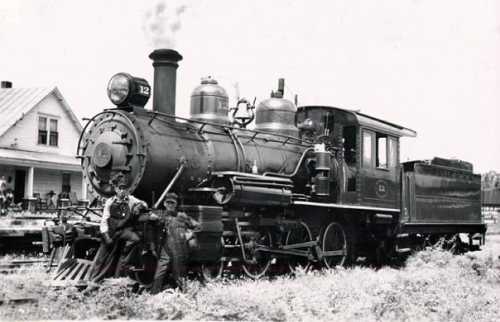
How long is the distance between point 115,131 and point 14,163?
16.4 m

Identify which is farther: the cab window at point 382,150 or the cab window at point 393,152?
the cab window at point 393,152

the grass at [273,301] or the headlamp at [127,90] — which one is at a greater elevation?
the headlamp at [127,90]

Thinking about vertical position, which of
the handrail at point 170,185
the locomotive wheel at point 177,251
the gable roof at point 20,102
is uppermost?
the gable roof at point 20,102

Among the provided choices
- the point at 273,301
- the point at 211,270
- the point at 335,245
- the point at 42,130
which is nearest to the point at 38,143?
the point at 42,130

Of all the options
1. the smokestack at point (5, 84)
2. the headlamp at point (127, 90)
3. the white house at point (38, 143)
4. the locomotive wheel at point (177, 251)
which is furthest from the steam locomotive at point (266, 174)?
the smokestack at point (5, 84)

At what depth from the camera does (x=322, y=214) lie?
10.6m

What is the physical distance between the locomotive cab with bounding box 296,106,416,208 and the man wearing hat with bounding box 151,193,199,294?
4035 millimetres

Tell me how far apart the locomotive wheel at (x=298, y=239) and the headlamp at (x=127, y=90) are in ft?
11.4

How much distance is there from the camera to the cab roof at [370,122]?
11062mm

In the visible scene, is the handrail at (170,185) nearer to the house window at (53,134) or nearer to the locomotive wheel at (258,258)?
the locomotive wheel at (258,258)

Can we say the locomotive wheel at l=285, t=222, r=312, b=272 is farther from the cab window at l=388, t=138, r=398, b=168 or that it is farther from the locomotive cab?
the cab window at l=388, t=138, r=398, b=168

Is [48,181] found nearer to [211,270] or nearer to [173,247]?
[211,270]

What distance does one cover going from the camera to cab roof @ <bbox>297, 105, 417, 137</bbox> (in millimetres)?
11062

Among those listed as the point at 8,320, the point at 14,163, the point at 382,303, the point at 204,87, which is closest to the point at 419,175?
the point at 204,87
